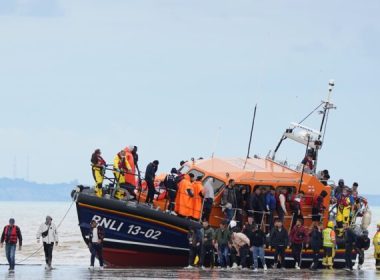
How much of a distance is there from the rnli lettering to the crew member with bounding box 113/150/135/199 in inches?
43.0

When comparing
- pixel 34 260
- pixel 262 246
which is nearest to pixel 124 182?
pixel 262 246

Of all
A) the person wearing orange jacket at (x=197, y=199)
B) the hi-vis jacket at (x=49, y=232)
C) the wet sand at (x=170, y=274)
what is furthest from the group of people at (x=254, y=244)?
the hi-vis jacket at (x=49, y=232)

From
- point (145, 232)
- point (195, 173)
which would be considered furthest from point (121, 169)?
point (195, 173)

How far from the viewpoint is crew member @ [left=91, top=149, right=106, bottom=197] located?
102ft

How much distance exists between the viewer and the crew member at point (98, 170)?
31.1 m

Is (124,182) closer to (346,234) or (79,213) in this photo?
(79,213)

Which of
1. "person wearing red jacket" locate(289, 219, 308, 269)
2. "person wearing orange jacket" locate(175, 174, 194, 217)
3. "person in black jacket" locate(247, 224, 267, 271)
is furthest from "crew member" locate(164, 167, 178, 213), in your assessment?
"person wearing red jacket" locate(289, 219, 308, 269)

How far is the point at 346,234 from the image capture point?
3225cm

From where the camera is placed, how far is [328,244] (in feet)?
102

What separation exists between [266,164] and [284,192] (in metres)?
2.14

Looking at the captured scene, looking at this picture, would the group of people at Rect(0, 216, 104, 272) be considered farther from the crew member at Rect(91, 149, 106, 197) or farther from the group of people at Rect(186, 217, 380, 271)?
the group of people at Rect(186, 217, 380, 271)

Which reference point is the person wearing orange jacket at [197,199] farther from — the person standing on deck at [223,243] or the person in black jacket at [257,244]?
the person in black jacket at [257,244]

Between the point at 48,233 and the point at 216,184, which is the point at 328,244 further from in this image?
the point at 48,233

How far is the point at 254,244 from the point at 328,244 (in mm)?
2178
